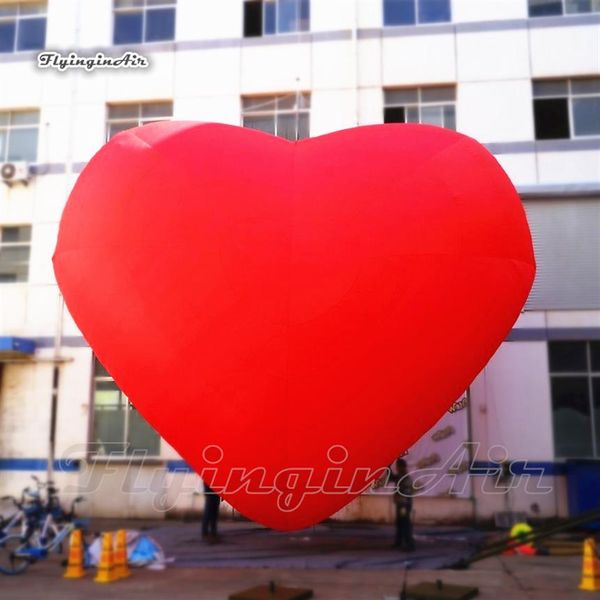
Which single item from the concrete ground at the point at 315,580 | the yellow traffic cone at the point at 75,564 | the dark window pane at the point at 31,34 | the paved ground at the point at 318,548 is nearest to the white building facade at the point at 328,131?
the dark window pane at the point at 31,34

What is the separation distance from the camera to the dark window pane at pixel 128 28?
15.1 metres

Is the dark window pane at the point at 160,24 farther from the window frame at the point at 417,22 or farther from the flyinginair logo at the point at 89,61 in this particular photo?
the window frame at the point at 417,22

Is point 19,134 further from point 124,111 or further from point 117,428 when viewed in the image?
point 117,428

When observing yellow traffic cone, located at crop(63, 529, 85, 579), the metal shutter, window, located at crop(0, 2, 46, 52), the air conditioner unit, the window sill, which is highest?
window, located at crop(0, 2, 46, 52)

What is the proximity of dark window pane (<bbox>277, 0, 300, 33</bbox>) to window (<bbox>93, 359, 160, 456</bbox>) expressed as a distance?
27.5 ft

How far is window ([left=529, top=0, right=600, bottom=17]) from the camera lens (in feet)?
45.2

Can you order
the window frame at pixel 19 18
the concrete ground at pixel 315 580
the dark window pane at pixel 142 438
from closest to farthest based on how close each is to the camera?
the concrete ground at pixel 315 580 → the dark window pane at pixel 142 438 → the window frame at pixel 19 18

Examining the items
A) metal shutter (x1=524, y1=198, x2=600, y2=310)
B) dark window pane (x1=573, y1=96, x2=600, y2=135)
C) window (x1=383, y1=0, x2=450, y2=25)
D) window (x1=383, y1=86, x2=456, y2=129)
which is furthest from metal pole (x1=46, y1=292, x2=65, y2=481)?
dark window pane (x1=573, y1=96, x2=600, y2=135)

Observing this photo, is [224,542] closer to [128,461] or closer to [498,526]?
[128,461]

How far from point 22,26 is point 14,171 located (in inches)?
152

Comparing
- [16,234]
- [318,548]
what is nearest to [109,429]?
[16,234]

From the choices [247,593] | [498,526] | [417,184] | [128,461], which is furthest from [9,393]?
[417,184]

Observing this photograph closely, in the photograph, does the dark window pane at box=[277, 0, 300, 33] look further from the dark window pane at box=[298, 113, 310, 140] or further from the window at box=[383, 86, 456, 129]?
the window at box=[383, 86, 456, 129]

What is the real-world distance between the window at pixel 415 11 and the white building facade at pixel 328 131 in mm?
35
